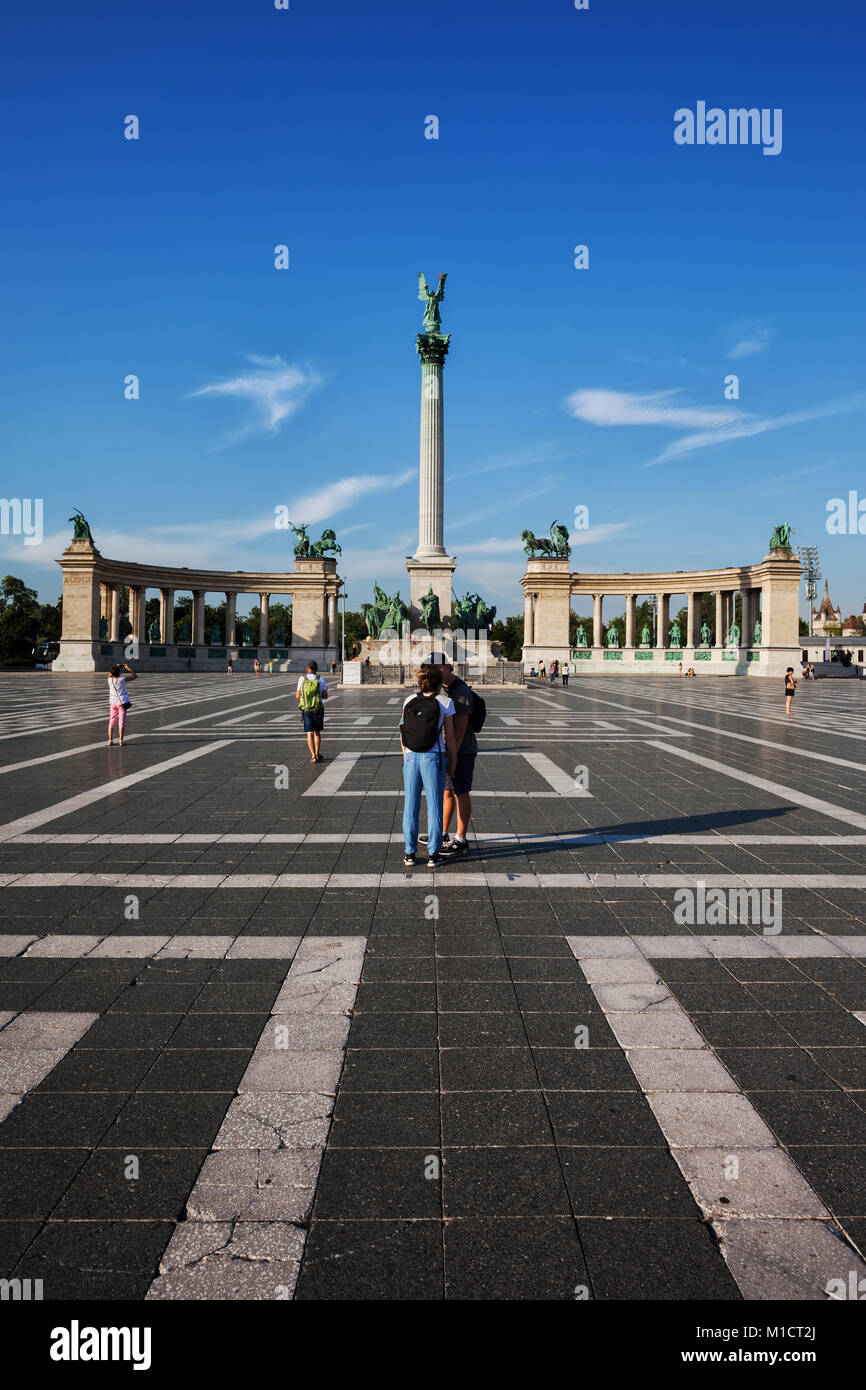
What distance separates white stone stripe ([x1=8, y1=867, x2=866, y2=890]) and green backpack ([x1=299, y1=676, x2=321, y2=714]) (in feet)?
25.6

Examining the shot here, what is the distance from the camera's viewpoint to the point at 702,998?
5375 millimetres

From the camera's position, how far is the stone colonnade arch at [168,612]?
7662 centimetres

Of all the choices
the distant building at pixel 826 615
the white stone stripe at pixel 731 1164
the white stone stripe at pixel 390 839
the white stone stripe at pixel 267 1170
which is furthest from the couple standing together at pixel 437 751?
the distant building at pixel 826 615

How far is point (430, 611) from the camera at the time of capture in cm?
5291

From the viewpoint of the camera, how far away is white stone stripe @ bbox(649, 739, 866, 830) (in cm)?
1145

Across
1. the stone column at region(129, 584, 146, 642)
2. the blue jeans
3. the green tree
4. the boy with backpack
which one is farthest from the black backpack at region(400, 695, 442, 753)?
the green tree

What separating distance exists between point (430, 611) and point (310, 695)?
37.4 meters

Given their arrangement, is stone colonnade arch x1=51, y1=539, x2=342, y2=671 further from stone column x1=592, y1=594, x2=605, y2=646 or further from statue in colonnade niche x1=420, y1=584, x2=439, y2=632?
statue in colonnade niche x1=420, y1=584, x2=439, y2=632

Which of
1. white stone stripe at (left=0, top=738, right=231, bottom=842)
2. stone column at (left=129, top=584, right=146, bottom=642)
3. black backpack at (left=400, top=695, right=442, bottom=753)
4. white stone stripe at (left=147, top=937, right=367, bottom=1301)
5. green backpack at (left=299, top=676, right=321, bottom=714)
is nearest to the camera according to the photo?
white stone stripe at (left=147, top=937, right=367, bottom=1301)

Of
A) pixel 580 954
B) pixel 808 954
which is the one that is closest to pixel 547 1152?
pixel 580 954
